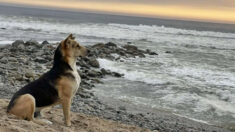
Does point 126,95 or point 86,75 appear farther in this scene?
point 86,75

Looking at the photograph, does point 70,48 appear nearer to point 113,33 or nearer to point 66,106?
point 66,106

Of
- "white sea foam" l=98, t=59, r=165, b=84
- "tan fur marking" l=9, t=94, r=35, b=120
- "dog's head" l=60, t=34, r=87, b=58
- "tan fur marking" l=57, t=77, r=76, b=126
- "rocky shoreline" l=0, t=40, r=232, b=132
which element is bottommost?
"white sea foam" l=98, t=59, r=165, b=84

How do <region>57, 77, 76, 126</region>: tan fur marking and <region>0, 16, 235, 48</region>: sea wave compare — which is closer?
<region>57, 77, 76, 126</region>: tan fur marking

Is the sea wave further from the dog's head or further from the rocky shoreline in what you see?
the dog's head

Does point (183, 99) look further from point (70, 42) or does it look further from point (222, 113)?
point (70, 42)

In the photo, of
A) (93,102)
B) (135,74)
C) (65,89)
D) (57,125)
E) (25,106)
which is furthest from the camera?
(135,74)

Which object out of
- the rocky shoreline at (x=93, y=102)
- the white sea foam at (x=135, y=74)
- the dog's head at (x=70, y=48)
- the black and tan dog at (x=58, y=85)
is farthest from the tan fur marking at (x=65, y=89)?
the white sea foam at (x=135, y=74)

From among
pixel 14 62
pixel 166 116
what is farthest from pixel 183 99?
pixel 14 62

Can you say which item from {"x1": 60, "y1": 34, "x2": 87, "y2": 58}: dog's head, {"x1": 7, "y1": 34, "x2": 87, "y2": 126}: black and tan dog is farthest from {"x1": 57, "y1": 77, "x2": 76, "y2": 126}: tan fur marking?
{"x1": 60, "y1": 34, "x2": 87, "y2": 58}: dog's head

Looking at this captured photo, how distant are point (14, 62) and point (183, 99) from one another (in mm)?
8175

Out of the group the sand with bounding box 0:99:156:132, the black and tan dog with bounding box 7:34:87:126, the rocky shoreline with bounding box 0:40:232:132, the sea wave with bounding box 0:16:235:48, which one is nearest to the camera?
the sand with bounding box 0:99:156:132

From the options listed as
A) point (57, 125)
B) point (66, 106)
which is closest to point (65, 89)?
point (66, 106)

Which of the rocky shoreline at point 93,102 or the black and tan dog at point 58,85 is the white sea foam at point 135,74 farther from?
the black and tan dog at point 58,85

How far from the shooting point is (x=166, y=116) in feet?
28.8
